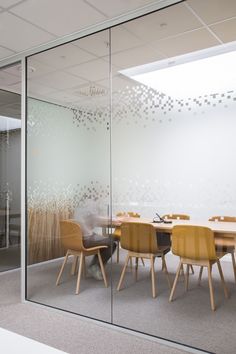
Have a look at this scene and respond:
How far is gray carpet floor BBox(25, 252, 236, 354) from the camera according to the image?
2576mm

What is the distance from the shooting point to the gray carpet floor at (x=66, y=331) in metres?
2.69

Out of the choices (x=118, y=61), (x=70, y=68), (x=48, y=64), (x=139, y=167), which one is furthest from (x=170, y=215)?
(x=48, y=64)

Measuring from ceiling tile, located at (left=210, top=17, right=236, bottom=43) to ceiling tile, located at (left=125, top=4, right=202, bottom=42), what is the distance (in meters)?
0.16

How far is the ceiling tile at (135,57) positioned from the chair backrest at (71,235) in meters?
1.61

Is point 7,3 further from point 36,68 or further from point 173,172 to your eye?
point 173,172

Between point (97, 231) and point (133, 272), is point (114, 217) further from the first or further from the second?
point (133, 272)

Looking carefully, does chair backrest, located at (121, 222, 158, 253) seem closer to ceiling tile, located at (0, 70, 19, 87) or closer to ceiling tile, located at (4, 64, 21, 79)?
ceiling tile, located at (4, 64, 21, 79)

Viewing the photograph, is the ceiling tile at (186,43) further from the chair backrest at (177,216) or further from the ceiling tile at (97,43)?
the chair backrest at (177,216)

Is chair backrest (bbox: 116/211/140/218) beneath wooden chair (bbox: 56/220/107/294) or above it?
above

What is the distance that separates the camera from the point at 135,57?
3008mm

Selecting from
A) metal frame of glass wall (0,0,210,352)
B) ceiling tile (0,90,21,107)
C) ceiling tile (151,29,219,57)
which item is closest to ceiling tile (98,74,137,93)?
ceiling tile (151,29,219,57)

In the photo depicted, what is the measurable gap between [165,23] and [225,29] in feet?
1.70

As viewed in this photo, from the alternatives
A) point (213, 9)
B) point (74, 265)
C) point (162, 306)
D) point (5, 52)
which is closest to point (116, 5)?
point (213, 9)

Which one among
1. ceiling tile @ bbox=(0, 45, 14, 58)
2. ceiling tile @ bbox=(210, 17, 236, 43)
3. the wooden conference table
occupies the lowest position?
the wooden conference table
